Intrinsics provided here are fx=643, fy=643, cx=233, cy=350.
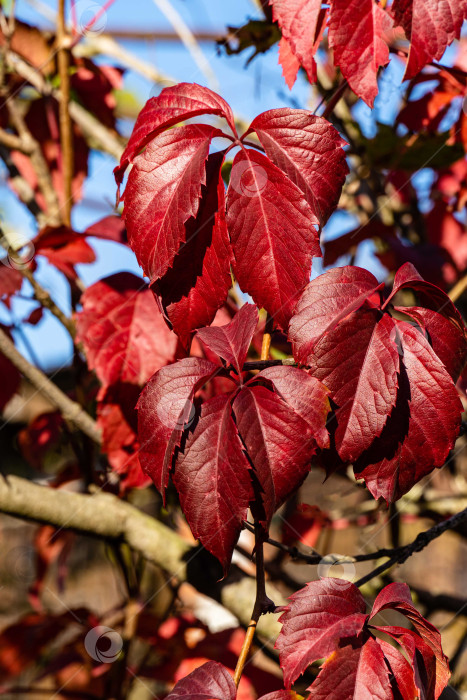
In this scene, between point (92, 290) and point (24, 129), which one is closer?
point (92, 290)

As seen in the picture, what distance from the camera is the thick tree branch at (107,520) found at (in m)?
0.91

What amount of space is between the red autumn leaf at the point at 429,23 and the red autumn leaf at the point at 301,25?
0.24ft

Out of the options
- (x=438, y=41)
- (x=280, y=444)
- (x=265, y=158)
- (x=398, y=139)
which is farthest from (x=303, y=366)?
(x=398, y=139)

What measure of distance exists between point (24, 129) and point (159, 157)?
674mm

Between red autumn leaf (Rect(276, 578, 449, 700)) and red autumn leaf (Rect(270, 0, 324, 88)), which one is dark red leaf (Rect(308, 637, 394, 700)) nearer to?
red autumn leaf (Rect(276, 578, 449, 700))

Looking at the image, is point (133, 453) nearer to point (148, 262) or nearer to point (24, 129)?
point (148, 262)

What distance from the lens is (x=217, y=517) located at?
1.61 feet

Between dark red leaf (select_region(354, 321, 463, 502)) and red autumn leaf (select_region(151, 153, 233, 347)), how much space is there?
0.55 ft

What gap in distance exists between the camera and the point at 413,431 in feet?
1.68

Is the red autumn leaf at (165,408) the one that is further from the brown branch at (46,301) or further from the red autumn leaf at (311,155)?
the brown branch at (46,301)

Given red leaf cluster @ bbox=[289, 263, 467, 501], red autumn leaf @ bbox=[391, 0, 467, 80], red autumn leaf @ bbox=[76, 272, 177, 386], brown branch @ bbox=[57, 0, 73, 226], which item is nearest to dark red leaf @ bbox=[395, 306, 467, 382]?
red leaf cluster @ bbox=[289, 263, 467, 501]

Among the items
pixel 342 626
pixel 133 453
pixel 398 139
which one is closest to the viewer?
pixel 342 626

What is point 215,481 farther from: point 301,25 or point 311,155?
point 301,25

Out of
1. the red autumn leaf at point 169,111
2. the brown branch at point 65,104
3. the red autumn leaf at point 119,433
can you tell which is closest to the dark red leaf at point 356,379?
the red autumn leaf at point 169,111
